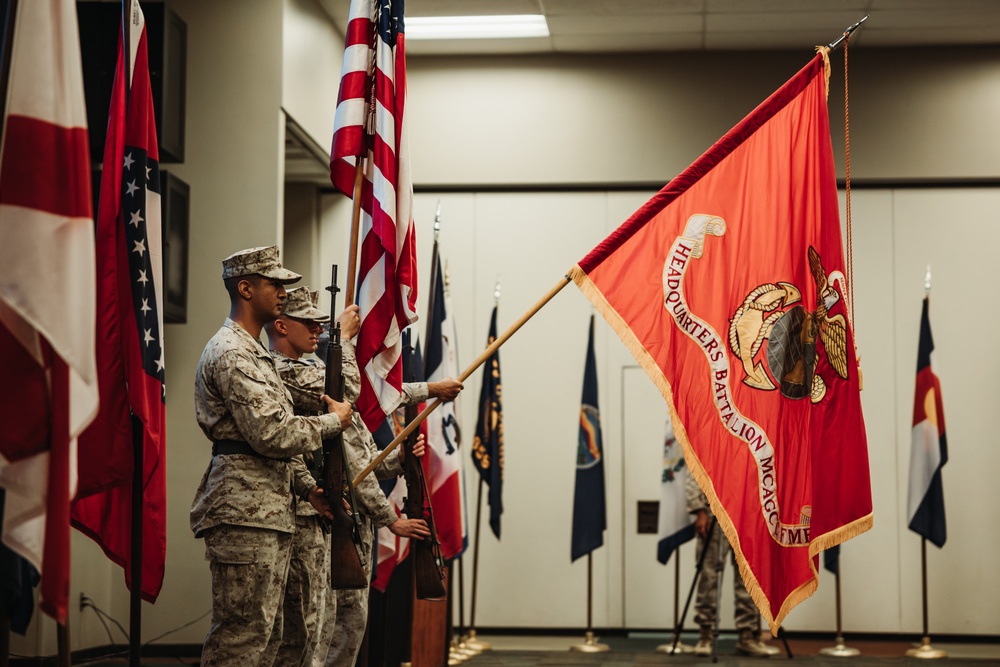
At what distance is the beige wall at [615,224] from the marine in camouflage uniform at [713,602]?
107cm

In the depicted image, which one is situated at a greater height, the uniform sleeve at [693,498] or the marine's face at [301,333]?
the marine's face at [301,333]

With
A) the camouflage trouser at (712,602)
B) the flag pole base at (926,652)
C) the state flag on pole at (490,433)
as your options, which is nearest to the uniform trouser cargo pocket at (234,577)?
the state flag on pole at (490,433)

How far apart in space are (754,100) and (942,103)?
4.30 feet

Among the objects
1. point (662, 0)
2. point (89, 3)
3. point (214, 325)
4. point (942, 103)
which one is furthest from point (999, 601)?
point (89, 3)

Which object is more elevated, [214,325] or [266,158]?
[266,158]

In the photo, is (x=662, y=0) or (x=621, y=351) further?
(x=621, y=351)

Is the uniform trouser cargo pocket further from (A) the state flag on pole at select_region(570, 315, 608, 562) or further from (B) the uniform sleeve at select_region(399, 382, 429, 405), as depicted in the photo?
(A) the state flag on pole at select_region(570, 315, 608, 562)

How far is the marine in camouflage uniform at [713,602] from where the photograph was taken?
23.5 feet

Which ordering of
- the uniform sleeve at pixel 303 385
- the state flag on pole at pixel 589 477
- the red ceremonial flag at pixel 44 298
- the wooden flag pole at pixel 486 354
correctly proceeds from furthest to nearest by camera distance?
the state flag on pole at pixel 589 477 → the uniform sleeve at pixel 303 385 → the wooden flag pole at pixel 486 354 → the red ceremonial flag at pixel 44 298

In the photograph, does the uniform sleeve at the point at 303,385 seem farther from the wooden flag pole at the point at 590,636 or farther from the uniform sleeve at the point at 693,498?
the wooden flag pole at the point at 590,636

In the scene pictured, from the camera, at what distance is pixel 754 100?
336 inches

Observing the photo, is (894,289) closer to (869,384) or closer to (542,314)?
(869,384)

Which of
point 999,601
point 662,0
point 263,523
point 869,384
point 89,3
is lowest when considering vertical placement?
point 999,601

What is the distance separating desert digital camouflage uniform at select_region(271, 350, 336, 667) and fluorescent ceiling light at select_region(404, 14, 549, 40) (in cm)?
450
